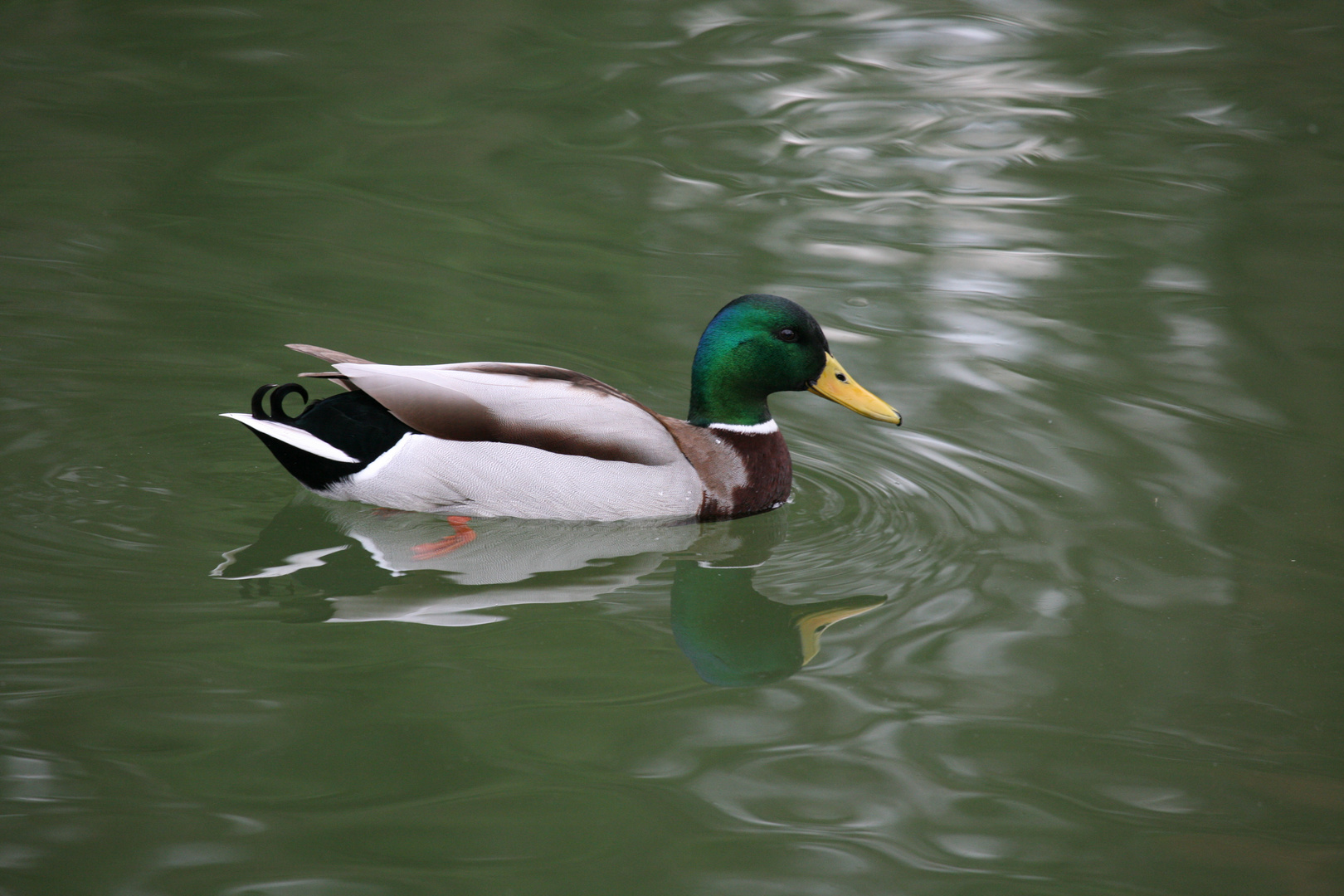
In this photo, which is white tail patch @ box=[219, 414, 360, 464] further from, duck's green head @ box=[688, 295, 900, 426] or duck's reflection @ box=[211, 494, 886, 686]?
duck's green head @ box=[688, 295, 900, 426]

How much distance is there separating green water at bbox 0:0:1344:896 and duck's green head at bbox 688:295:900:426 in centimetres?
43

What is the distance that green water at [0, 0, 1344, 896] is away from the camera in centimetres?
379

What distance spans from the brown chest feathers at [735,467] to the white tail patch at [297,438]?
1256 millimetres

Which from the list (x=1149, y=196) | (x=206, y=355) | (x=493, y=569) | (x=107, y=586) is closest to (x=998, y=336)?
(x=1149, y=196)

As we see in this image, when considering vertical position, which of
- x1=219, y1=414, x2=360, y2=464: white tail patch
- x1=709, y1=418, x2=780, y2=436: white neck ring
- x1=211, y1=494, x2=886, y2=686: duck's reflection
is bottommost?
x1=211, y1=494, x2=886, y2=686: duck's reflection

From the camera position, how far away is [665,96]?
10516 mm

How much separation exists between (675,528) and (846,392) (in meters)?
0.90

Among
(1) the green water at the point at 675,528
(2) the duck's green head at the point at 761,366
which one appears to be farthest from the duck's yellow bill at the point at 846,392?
(1) the green water at the point at 675,528

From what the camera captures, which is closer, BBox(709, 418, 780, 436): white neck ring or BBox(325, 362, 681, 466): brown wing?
BBox(325, 362, 681, 466): brown wing

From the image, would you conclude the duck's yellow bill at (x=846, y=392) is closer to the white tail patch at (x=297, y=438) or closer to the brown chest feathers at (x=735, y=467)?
the brown chest feathers at (x=735, y=467)

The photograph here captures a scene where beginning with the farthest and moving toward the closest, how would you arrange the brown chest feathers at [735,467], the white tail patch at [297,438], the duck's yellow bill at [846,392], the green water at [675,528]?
the duck's yellow bill at [846,392], the brown chest feathers at [735,467], the white tail patch at [297,438], the green water at [675,528]

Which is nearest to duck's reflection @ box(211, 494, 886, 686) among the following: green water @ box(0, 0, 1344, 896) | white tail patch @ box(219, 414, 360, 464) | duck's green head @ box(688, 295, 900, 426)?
green water @ box(0, 0, 1344, 896)

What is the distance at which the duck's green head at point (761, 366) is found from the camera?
18.5ft

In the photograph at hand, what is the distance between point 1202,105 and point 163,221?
7475 mm
